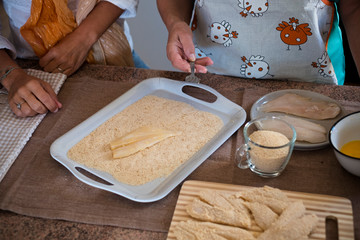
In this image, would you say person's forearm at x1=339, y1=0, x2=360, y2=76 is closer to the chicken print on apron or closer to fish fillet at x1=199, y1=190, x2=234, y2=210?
the chicken print on apron

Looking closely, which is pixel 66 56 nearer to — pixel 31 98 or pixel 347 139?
pixel 31 98

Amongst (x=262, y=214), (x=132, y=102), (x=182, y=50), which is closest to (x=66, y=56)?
(x=132, y=102)

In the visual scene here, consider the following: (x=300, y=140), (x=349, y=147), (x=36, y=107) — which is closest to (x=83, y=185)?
(x=36, y=107)

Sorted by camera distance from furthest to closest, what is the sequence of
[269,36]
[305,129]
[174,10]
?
[174,10]
[269,36]
[305,129]

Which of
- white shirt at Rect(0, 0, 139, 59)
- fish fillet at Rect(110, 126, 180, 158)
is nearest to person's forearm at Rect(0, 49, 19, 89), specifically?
white shirt at Rect(0, 0, 139, 59)

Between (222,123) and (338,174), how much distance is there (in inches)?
14.3

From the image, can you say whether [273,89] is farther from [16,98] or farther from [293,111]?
[16,98]

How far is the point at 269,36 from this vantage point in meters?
1.37

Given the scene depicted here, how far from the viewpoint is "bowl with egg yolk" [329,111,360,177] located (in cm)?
97

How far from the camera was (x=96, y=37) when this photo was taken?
156cm

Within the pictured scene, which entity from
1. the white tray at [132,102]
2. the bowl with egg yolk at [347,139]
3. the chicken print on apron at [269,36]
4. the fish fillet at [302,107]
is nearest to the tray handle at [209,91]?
the white tray at [132,102]

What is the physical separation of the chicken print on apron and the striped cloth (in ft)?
1.99

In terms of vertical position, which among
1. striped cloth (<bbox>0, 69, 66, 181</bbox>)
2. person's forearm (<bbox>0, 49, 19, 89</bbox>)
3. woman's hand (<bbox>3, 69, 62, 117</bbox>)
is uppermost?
person's forearm (<bbox>0, 49, 19, 89</bbox>)

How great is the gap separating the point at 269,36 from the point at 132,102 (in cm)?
54
